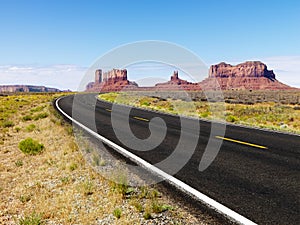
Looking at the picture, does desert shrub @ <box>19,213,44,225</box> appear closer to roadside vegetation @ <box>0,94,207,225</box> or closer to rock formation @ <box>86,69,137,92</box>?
roadside vegetation @ <box>0,94,207,225</box>

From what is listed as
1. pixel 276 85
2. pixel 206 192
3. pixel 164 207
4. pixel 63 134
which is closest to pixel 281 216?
pixel 206 192

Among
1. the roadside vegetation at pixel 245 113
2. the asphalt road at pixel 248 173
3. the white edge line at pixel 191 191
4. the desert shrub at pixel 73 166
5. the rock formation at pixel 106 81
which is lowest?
the roadside vegetation at pixel 245 113

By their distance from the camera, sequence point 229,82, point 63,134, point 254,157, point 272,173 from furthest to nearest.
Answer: point 229,82
point 63,134
point 254,157
point 272,173

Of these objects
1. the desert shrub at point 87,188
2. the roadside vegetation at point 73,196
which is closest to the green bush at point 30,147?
the roadside vegetation at point 73,196

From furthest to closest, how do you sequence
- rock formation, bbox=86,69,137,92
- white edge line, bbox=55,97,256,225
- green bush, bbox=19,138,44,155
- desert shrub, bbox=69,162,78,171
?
1. rock formation, bbox=86,69,137,92
2. green bush, bbox=19,138,44,155
3. desert shrub, bbox=69,162,78,171
4. white edge line, bbox=55,97,256,225

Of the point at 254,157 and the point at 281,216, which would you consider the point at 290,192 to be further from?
the point at 254,157

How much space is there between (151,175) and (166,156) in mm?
1620

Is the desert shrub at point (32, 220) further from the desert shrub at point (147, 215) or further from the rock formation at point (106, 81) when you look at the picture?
the rock formation at point (106, 81)

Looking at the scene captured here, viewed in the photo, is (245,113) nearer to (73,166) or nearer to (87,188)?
(73,166)

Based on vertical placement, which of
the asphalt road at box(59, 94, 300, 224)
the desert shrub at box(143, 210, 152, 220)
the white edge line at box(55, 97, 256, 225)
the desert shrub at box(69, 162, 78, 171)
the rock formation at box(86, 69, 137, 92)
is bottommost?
the desert shrub at box(69, 162, 78, 171)

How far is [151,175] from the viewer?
6.24 m

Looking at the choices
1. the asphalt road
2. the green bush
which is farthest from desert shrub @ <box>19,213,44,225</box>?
the green bush

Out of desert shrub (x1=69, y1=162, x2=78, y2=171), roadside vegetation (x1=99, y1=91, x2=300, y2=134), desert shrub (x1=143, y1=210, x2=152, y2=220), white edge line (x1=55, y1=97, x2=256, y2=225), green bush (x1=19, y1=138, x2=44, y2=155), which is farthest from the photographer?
roadside vegetation (x1=99, y1=91, x2=300, y2=134)

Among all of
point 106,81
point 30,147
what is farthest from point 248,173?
point 106,81
